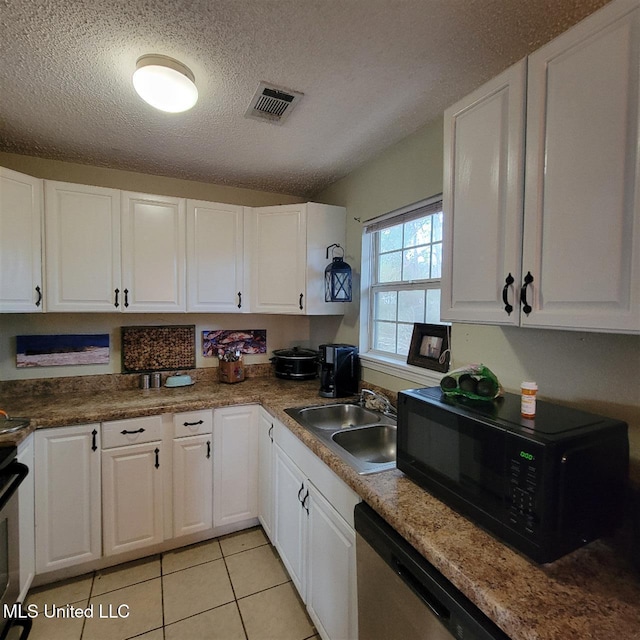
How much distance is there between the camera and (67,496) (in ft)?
6.06

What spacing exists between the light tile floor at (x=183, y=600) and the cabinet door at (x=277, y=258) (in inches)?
64.0

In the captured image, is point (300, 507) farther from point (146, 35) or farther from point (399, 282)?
point (146, 35)

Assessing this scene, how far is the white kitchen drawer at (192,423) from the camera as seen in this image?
2.09 meters

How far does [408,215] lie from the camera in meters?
1.96

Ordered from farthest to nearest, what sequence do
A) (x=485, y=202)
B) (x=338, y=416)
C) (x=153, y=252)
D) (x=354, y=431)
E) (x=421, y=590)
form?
(x=153, y=252) → (x=338, y=416) → (x=354, y=431) → (x=485, y=202) → (x=421, y=590)

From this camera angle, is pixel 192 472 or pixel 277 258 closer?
pixel 192 472

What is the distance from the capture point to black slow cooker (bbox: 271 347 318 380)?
2.70 m

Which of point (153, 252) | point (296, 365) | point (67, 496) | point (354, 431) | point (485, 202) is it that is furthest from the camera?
point (296, 365)

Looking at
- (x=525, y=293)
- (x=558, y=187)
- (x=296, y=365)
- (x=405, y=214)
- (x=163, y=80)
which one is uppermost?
(x=163, y=80)

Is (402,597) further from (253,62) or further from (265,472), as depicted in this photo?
(253,62)

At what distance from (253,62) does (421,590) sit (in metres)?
1.84

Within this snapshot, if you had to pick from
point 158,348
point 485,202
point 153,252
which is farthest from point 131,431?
point 485,202

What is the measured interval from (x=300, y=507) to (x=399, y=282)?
1.37 m

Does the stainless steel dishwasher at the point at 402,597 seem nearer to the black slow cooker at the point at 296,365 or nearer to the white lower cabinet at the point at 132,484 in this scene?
the white lower cabinet at the point at 132,484
